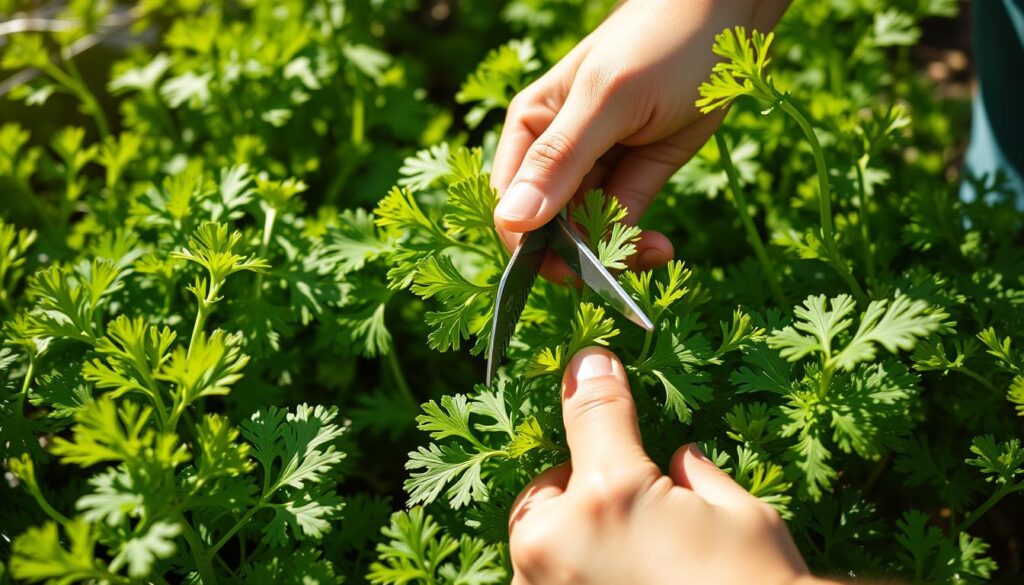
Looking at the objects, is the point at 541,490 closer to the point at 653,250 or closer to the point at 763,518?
the point at 763,518

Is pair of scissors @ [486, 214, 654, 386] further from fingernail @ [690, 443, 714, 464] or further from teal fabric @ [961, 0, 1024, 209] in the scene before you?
teal fabric @ [961, 0, 1024, 209]

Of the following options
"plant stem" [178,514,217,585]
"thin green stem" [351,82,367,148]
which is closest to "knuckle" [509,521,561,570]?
"plant stem" [178,514,217,585]

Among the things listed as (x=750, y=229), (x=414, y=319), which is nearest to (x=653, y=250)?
(x=750, y=229)

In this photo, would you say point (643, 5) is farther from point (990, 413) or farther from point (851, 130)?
point (990, 413)

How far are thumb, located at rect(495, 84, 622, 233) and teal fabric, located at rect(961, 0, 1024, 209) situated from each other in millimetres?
1522

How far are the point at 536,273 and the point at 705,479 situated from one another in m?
0.58

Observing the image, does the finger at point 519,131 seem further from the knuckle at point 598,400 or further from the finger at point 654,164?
the knuckle at point 598,400

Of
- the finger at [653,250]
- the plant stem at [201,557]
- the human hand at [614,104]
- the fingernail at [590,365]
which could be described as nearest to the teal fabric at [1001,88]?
the human hand at [614,104]

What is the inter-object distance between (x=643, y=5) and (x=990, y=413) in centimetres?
123

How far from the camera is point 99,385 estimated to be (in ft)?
4.53

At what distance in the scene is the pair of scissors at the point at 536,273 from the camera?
1414 mm

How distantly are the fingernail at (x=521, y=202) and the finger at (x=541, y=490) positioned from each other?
503 millimetres

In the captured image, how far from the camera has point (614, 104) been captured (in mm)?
1684

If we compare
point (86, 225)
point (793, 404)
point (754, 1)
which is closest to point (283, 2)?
point (86, 225)
